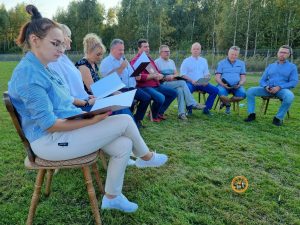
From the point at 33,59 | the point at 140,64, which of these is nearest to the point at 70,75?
the point at 33,59

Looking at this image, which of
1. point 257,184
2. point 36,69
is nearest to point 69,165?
point 36,69

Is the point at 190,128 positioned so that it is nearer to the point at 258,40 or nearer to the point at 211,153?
the point at 211,153

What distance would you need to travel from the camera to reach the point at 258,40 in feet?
91.5

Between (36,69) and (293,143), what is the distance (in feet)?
12.9

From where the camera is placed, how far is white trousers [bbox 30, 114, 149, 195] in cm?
219

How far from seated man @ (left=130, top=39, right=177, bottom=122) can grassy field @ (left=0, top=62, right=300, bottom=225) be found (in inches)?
35.8

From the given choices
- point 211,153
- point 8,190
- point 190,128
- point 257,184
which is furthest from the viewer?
point 190,128

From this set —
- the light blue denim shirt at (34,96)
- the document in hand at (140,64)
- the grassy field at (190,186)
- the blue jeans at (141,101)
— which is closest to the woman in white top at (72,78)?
the grassy field at (190,186)

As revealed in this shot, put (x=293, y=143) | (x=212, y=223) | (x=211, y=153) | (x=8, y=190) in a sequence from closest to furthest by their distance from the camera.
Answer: (x=212, y=223), (x=8, y=190), (x=211, y=153), (x=293, y=143)

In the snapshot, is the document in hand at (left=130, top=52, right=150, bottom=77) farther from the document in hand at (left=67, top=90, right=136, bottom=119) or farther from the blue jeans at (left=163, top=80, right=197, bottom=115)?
the document in hand at (left=67, top=90, right=136, bottom=119)

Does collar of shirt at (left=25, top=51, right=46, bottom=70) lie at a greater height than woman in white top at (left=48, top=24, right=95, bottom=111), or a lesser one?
greater

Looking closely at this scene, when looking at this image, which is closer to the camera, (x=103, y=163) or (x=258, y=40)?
(x=103, y=163)

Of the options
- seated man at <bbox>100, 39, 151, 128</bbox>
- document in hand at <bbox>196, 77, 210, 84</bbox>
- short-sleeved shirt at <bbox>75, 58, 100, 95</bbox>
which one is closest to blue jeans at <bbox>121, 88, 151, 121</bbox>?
seated man at <bbox>100, 39, 151, 128</bbox>

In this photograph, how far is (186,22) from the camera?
39250mm
